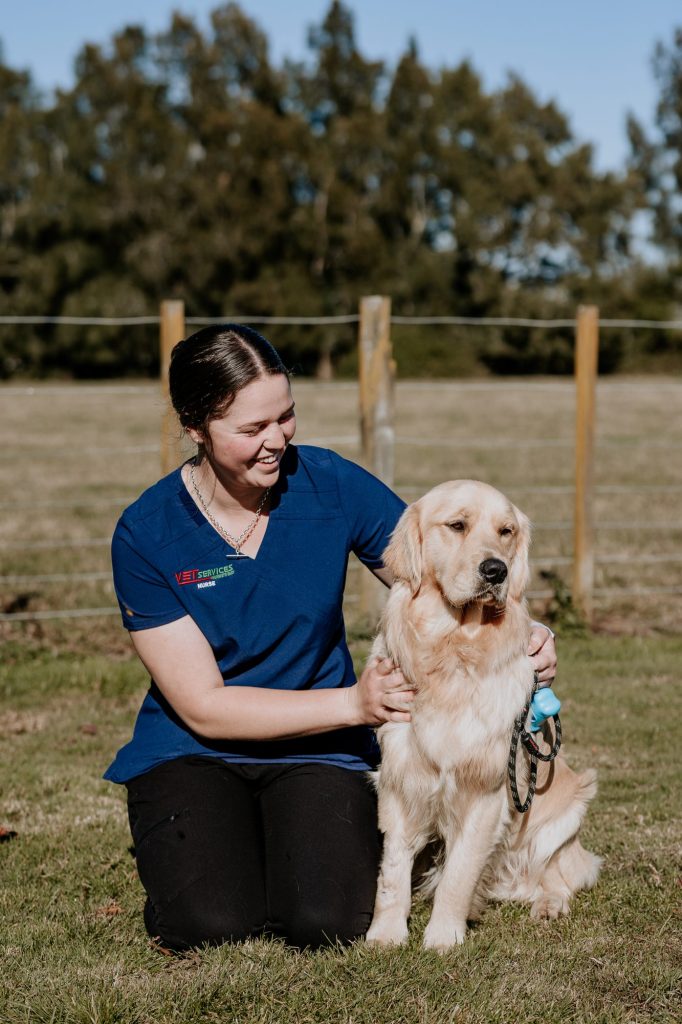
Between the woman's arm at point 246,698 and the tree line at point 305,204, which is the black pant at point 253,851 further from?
the tree line at point 305,204

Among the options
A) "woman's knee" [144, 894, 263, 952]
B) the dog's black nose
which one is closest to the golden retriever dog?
the dog's black nose

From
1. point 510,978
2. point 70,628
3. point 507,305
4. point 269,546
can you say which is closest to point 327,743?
point 269,546

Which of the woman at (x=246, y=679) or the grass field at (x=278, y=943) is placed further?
the woman at (x=246, y=679)

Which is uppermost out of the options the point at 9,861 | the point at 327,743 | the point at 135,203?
the point at 135,203

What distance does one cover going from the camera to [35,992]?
278 centimetres

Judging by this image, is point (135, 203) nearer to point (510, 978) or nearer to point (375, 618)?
point (375, 618)

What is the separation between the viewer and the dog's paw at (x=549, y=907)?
11.0 feet

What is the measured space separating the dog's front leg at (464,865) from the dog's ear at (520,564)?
55 cm

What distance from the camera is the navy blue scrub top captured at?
323 cm

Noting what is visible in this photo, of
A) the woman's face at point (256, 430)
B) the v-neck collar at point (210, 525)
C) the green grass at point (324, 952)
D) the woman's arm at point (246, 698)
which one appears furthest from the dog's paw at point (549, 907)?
the woman's face at point (256, 430)

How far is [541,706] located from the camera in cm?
313

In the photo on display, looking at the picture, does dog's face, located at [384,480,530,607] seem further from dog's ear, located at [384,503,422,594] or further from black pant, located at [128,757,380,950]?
black pant, located at [128,757,380,950]

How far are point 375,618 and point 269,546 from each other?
3286 millimetres

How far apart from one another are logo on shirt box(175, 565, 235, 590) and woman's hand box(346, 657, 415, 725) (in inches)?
19.5
